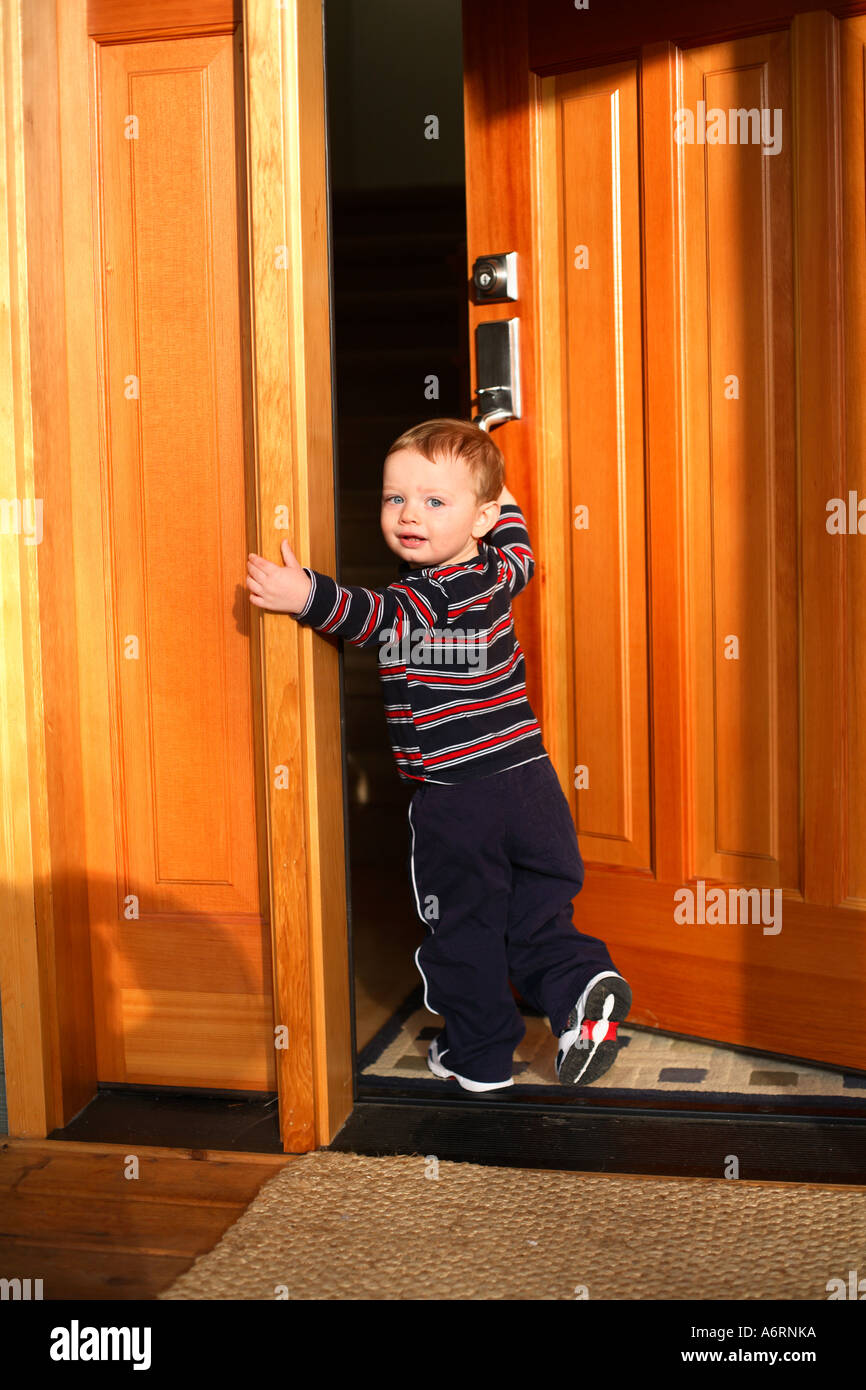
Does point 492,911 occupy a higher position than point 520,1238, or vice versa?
point 492,911

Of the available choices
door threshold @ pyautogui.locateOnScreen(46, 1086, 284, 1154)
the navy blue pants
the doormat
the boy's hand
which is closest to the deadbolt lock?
the boy's hand

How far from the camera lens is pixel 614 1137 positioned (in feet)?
6.06

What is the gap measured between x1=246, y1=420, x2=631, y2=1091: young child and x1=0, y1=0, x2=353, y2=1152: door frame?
0.13 meters

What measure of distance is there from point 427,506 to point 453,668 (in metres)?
0.26

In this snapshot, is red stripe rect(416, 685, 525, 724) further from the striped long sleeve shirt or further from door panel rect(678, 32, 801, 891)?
door panel rect(678, 32, 801, 891)

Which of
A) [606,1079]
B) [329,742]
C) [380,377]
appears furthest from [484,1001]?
[380,377]

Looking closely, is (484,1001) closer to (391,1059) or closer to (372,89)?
(391,1059)

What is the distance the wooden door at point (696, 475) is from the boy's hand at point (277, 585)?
608 mm

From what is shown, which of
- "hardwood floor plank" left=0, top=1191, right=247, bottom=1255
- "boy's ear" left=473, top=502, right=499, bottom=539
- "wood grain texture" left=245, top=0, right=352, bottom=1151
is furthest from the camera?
"boy's ear" left=473, top=502, right=499, bottom=539

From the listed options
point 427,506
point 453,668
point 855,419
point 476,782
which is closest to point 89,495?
point 427,506

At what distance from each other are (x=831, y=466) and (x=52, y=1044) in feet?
5.10

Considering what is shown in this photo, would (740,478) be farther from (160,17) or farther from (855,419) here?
(160,17)

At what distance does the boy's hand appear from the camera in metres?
1.74
